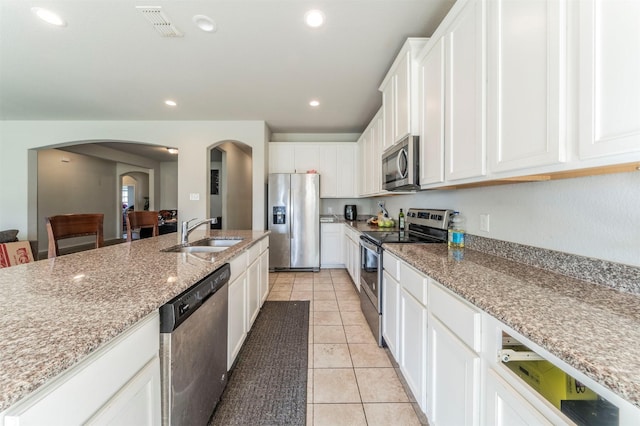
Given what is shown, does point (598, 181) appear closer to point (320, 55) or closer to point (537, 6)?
point (537, 6)

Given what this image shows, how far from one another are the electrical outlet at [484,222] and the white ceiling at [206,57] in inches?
60.1

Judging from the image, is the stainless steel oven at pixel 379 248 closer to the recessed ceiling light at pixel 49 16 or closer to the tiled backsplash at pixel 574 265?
the tiled backsplash at pixel 574 265

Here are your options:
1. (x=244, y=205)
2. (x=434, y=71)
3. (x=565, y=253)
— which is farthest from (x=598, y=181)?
(x=244, y=205)

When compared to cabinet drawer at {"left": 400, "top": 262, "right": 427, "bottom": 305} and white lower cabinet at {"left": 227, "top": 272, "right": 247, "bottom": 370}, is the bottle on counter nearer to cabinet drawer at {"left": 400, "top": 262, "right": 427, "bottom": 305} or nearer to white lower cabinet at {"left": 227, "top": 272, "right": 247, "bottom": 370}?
cabinet drawer at {"left": 400, "top": 262, "right": 427, "bottom": 305}

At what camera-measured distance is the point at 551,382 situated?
65cm

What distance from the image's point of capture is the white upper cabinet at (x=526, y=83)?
0.87 meters

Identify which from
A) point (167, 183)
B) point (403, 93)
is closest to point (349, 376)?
point (403, 93)

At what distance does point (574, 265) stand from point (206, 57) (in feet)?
10.3

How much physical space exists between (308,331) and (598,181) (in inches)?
88.0

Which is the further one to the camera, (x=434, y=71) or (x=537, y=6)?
(x=434, y=71)

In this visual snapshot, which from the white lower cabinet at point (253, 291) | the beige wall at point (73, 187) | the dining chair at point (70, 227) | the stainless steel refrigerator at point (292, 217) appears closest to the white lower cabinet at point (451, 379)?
the white lower cabinet at point (253, 291)

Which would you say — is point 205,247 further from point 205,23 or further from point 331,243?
point 331,243

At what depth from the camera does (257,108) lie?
3.71 m

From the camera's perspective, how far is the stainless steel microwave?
1953 mm
